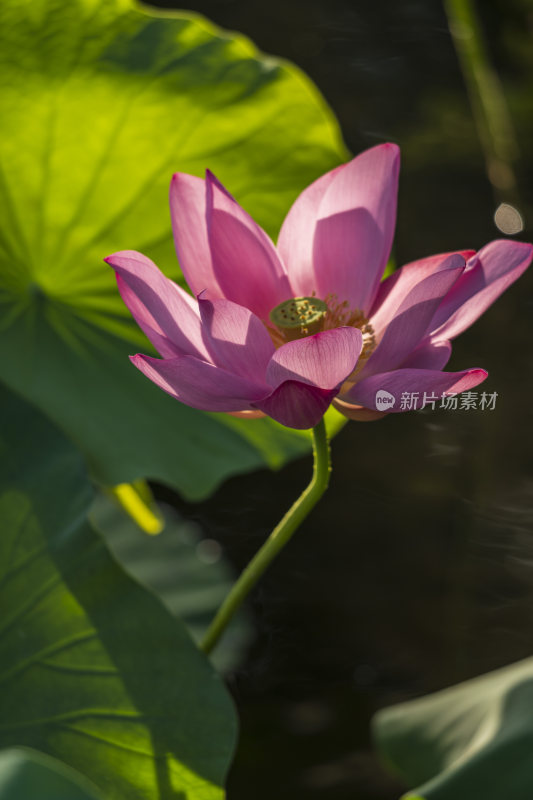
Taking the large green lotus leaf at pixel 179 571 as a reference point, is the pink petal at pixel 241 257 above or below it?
above

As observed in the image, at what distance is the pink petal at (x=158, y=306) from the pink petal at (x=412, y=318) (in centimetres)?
10

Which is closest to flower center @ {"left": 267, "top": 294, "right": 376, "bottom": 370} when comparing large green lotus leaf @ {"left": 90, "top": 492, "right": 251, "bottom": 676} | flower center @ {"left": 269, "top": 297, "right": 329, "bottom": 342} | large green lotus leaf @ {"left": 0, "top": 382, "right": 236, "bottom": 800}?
flower center @ {"left": 269, "top": 297, "right": 329, "bottom": 342}

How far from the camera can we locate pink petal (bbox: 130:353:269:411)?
0.44 meters

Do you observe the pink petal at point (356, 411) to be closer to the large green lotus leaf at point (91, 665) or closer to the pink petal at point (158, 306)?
the pink petal at point (158, 306)

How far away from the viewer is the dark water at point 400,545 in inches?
45.8

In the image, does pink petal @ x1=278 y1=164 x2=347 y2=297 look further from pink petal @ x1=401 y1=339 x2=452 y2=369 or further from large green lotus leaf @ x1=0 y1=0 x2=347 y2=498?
large green lotus leaf @ x1=0 y1=0 x2=347 y2=498

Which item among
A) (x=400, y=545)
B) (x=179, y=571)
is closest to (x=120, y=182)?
(x=179, y=571)

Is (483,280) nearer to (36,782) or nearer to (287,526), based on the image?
(287,526)

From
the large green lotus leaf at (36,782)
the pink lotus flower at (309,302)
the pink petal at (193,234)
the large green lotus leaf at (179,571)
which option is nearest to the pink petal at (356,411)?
the pink lotus flower at (309,302)

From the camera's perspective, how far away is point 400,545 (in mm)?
1402

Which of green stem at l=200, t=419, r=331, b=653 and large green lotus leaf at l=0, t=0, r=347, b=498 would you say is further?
large green lotus leaf at l=0, t=0, r=347, b=498

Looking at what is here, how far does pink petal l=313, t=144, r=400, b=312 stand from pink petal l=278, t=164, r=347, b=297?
14 mm

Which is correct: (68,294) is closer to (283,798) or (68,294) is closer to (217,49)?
(217,49)

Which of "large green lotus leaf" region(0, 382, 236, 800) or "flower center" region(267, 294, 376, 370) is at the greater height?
"flower center" region(267, 294, 376, 370)
